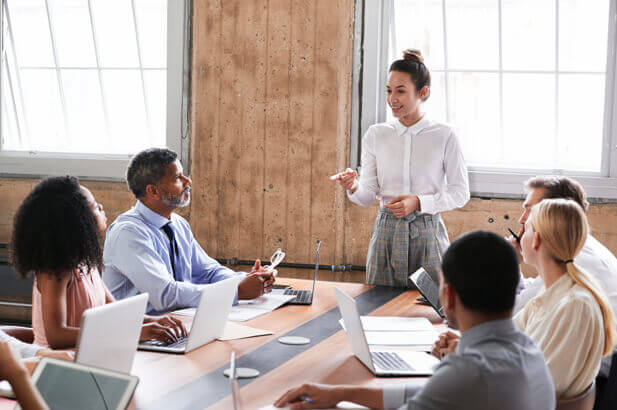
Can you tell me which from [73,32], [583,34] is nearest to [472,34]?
[583,34]

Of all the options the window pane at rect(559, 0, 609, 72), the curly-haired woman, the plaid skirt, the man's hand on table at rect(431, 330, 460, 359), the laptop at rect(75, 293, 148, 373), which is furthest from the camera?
the window pane at rect(559, 0, 609, 72)

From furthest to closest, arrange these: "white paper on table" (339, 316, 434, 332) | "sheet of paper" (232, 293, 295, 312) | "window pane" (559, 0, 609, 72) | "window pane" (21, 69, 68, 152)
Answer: "window pane" (21, 69, 68, 152) < "window pane" (559, 0, 609, 72) < "sheet of paper" (232, 293, 295, 312) < "white paper on table" (339, 316, 434, 332)

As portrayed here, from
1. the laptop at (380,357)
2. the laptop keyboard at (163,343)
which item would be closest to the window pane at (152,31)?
the laptop keyboard at (163,343)

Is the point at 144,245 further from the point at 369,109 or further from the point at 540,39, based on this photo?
the point at 540,39

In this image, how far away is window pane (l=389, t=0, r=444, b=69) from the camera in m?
4.43

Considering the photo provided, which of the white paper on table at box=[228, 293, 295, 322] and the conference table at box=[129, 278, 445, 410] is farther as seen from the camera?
the white paper on table at box=[228, 293, 295, 322]

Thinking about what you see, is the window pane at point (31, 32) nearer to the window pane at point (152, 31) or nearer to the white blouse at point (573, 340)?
the window pane at point (152, 31)

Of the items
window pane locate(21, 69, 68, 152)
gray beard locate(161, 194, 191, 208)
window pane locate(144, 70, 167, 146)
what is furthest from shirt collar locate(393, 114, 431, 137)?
window pane locate(21, 69, 68, 152)

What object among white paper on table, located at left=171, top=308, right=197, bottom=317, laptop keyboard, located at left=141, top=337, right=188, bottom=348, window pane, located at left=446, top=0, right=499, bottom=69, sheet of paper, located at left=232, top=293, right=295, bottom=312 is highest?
window pane, located at left=446, top=0, right=499, bottom=69

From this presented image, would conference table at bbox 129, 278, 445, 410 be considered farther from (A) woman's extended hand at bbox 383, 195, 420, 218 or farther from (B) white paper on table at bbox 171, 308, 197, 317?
(A) woman's extended hand at bbox 383, 195, 420, 218

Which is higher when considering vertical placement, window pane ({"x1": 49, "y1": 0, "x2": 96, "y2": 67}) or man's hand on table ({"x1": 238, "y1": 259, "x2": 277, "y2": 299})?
window pane ({"x1": 49, "y1": 0, "x2": 96, "y2": 67})

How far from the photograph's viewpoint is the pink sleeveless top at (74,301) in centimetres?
196

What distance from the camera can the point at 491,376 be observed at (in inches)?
46.9

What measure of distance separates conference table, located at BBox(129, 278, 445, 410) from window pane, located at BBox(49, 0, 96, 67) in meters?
3.53
